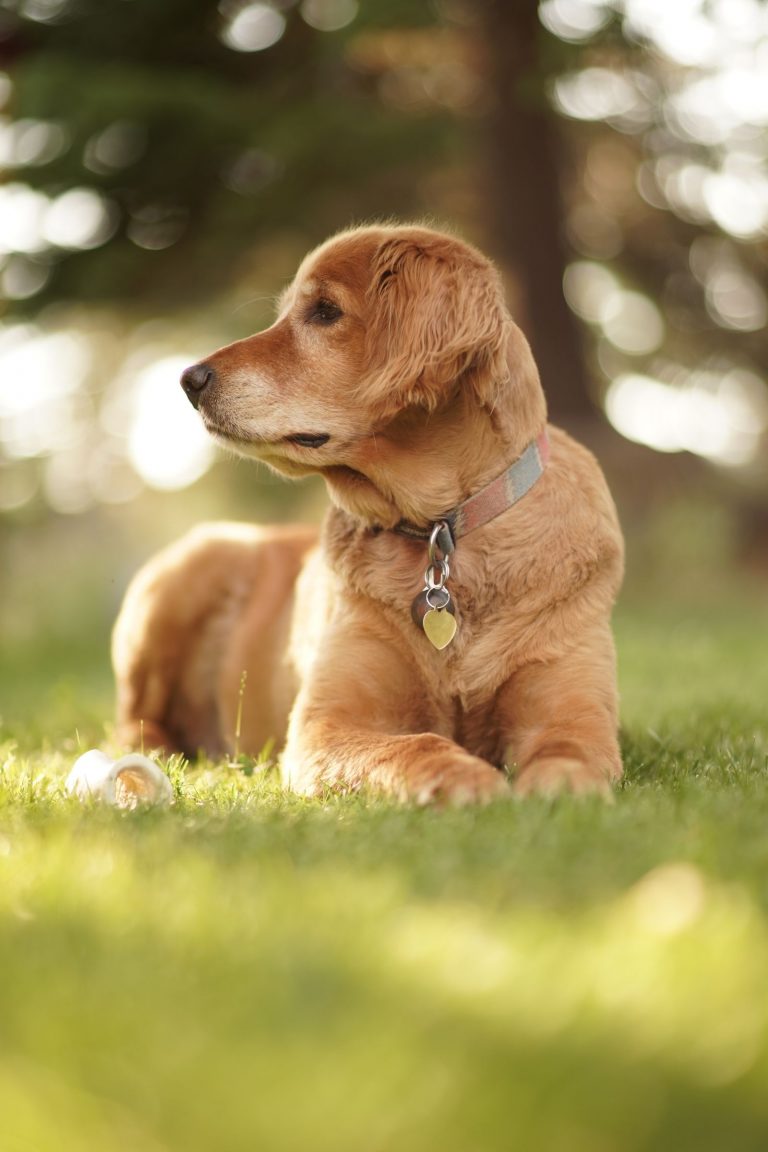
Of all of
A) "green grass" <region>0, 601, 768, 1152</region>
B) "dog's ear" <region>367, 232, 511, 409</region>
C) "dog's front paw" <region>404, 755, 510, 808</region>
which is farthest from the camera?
"dog's ear" <region>367, 232, 511, 409</region>

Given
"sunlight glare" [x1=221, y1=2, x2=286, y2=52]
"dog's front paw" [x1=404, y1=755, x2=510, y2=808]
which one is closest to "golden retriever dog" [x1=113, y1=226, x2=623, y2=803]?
"dog's front paw" [x1=404, y1=755, x2=510, y2=808]

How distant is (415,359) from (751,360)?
1585 centimetres

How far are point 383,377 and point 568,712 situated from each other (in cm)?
101

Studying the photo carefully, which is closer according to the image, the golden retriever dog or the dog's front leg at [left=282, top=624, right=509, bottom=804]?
the dog's front leg at [left=282, top=624, right=509, bottom=804]

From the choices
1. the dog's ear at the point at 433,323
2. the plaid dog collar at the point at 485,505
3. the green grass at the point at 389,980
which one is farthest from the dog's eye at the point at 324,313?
the green grass at the point at 389,980

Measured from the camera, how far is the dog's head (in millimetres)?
3346

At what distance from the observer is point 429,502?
3.47 meters

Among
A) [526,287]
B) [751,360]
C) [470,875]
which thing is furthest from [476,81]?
[470,875]

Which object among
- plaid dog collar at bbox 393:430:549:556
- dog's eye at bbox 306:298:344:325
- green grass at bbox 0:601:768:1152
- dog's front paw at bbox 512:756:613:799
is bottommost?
dog's front paw at bbox 512:756:613:799

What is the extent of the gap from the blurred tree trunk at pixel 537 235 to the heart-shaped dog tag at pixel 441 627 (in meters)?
10.4

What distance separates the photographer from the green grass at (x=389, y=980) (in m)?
1.30

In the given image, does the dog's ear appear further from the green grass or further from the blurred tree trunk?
the blurred tree trunk

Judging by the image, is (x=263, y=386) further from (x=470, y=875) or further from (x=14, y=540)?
(x=14, y=540)

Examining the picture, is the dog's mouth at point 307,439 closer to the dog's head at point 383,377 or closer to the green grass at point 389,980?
the dog's head at point 383,377
